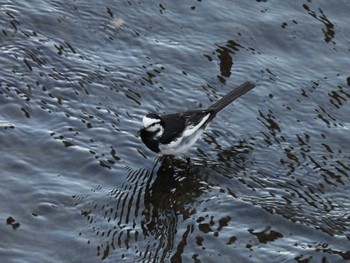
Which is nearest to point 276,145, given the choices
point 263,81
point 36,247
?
point 263,81

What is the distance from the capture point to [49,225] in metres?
8.15

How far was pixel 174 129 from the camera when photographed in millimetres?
9312

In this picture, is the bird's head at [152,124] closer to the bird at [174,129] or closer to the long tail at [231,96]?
the bird at [174,129]

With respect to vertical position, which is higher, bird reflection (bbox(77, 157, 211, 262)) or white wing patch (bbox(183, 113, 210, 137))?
white wing patch (bbox(183, 113, 210, 137))

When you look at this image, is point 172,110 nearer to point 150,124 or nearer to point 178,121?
point 178,121

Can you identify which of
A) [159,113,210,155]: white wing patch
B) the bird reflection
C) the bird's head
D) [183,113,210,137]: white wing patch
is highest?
the bird's head

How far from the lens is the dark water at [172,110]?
820 centimetres

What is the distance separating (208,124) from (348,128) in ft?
5.55

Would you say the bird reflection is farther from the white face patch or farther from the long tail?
the long tail

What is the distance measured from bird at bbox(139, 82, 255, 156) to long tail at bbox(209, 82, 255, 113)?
0.48 ft

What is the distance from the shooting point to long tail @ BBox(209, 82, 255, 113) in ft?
32.5

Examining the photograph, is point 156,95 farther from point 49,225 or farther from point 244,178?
point 49,225

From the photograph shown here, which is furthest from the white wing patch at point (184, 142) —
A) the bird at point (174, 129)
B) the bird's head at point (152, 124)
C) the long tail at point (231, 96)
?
the long tail at point (231, 96)

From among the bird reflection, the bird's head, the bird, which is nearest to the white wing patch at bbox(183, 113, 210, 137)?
the bird
